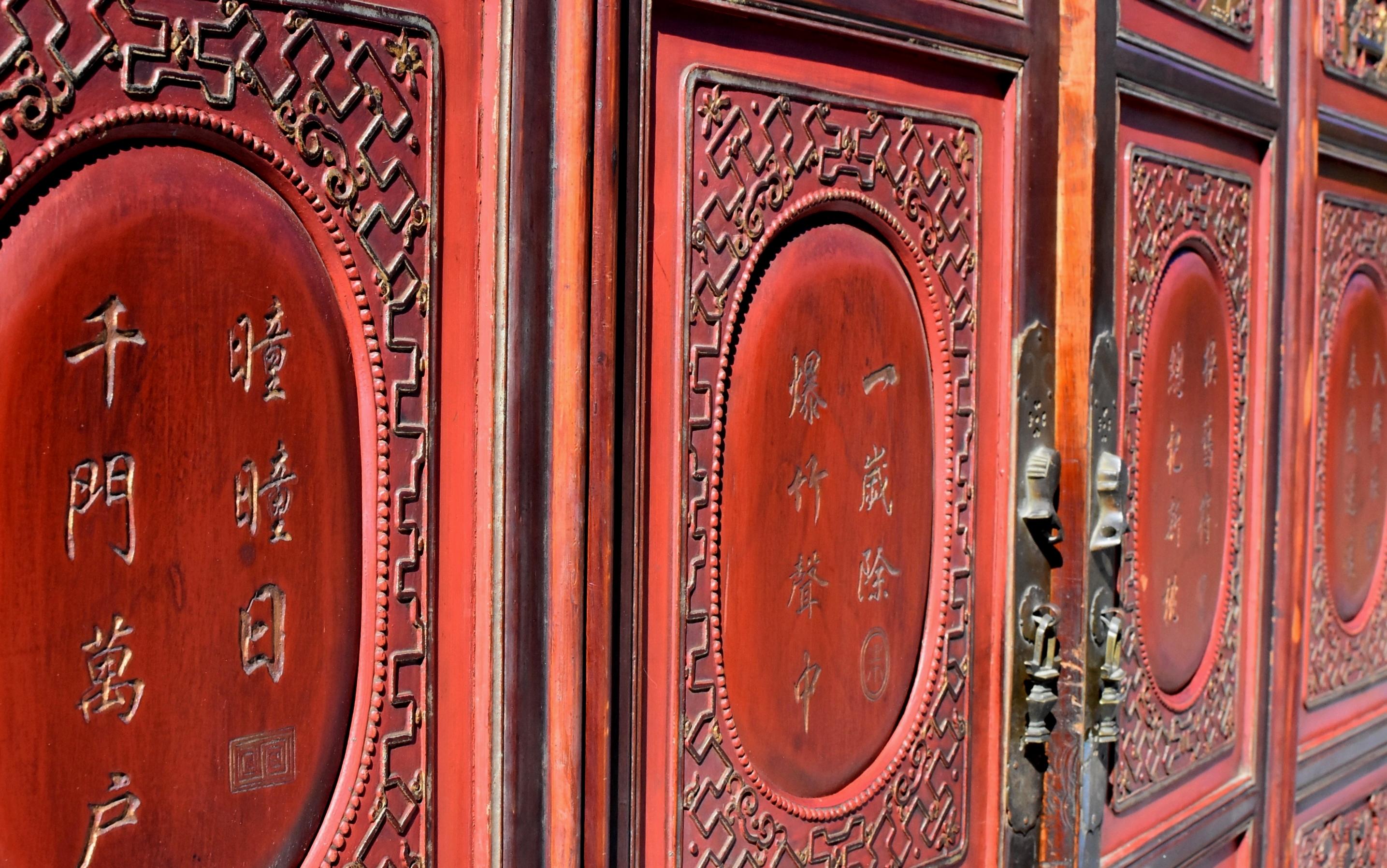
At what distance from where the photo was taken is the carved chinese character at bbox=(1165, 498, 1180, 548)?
2.05 m

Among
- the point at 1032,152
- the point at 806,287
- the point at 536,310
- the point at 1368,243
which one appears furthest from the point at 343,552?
the point at 1368,243

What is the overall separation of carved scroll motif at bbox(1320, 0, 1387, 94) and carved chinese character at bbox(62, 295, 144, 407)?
7.28 ft

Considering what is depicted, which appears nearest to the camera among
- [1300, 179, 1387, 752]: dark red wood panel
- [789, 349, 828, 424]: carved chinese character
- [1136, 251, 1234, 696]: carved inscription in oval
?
[789, 349, 828, 424]: carved chinese character

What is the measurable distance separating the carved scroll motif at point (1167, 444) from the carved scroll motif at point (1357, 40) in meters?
0.45

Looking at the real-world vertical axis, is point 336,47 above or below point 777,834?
above

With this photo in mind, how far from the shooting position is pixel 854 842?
1560 mm

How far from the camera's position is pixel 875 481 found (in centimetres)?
157

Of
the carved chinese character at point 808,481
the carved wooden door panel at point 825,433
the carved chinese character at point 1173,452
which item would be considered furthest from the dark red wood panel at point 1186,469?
the carved chinese character at point 808,481

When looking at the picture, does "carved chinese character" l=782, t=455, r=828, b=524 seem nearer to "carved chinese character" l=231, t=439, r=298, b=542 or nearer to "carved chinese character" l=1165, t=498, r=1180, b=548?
"carved chinese character" l=231, t=439, r=298, b=542

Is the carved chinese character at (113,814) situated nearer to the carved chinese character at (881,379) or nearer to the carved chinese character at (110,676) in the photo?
the carved chinese character at (110,676)

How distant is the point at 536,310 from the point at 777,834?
0.70 metres

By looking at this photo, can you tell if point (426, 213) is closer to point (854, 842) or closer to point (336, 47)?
point (336, 47)

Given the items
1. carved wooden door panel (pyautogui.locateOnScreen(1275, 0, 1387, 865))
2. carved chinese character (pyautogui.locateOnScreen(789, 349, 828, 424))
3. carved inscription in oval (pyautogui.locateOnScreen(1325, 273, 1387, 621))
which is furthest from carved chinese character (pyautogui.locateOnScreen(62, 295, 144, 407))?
carved inscription in oval (pyautogui.locateOnScreen(1325, 273, 1387, 621))

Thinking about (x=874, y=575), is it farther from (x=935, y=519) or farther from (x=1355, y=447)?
(x=1355, y=447)
